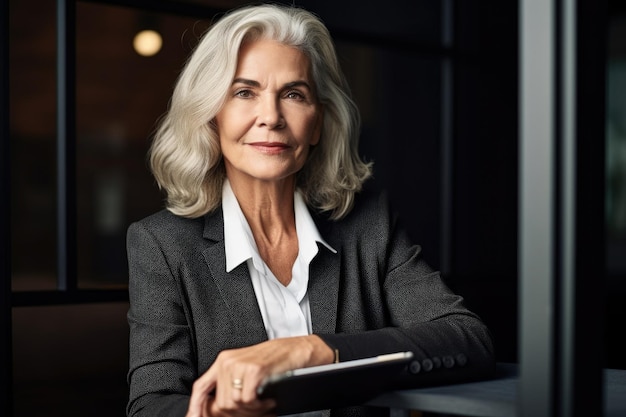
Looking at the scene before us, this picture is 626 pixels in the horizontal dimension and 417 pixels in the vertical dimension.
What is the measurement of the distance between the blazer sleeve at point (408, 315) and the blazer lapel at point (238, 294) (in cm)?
24

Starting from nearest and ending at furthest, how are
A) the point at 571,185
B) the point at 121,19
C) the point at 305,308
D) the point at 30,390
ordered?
the point at 571,185
the point at 305,308
the point at 30,390
the point at 121,19

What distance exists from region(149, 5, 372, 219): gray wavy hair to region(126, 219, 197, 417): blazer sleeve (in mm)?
182

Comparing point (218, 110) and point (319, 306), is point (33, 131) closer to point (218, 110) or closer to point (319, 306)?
point (218, 110)

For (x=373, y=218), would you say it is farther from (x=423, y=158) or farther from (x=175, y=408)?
(x=423, y=158)

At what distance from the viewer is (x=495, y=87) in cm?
580

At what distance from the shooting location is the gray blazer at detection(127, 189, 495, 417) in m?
2.04

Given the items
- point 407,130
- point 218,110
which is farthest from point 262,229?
point 407,130

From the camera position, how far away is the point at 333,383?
1.63m

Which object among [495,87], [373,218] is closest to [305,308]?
[373,218]

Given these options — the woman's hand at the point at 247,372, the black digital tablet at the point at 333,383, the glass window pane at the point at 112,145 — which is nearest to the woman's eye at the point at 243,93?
the woman's hand at the point at 247,372

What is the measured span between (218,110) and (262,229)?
34 cm

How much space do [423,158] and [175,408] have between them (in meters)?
3.79

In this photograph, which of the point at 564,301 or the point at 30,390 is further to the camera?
the point at 30,390

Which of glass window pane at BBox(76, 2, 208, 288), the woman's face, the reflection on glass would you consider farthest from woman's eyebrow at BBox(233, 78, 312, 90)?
the reflection on glass
